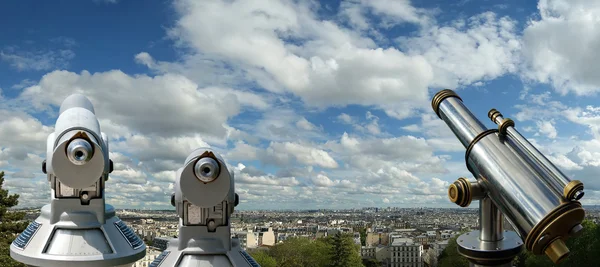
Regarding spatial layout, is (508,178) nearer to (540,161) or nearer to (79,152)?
(540,161)

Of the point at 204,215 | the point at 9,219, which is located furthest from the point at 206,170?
the point at 9,219

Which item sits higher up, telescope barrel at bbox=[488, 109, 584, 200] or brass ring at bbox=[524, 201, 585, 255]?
telescope barrel at bbox=[488, 109, 584, 200]

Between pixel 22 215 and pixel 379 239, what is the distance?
124m

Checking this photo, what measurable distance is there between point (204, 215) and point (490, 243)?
411cm

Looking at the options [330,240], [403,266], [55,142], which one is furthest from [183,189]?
[403,266]

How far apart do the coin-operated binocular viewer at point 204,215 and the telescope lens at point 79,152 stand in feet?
6.52

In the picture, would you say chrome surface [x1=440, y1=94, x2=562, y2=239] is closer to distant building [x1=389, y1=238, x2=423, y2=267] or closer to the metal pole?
the metal pole

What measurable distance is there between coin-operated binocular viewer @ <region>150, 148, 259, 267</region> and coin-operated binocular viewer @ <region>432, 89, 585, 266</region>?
3.28m

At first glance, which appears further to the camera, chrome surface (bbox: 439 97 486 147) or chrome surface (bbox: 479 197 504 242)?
chrome surface (bbox: 439 97 486 147)

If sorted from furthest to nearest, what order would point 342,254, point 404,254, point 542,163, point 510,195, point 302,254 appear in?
1. point 404,254
2. point 302,254
3. point 342,254
4. point 542,163
5. point 510,195

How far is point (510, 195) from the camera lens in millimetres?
5309

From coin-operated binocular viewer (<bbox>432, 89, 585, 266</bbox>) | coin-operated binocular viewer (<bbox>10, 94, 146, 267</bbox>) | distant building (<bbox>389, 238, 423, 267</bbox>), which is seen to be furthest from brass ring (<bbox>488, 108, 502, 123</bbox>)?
distant building (<bbox>389, 238, 423, 267</bbox>)

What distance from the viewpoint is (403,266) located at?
120 m

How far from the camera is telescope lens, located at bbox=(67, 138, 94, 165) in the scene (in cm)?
878
